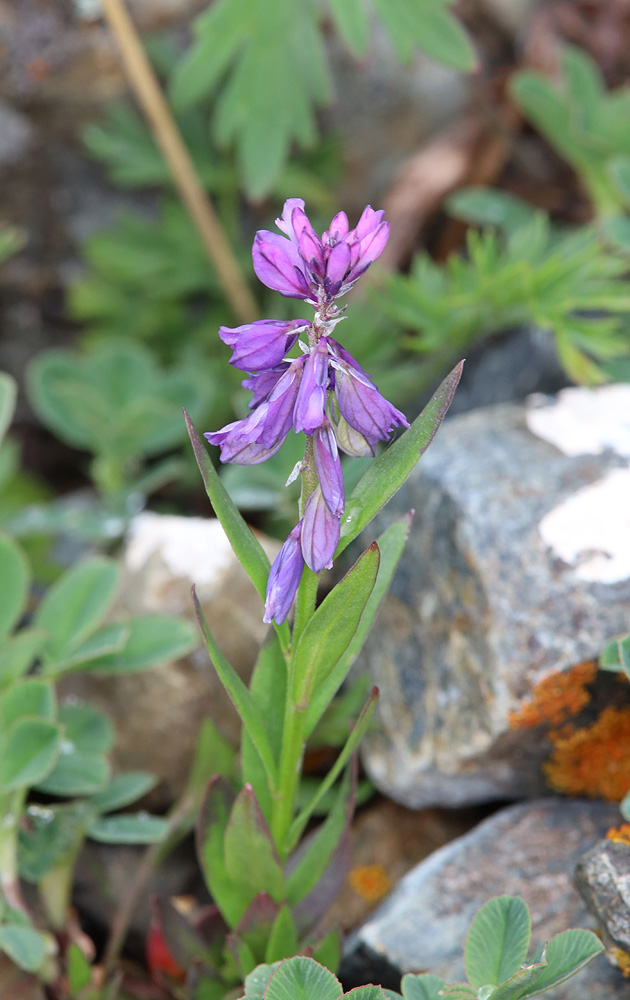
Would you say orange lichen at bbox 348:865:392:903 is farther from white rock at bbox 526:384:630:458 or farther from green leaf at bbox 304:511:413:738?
white rock at bbox 526:384:630:458

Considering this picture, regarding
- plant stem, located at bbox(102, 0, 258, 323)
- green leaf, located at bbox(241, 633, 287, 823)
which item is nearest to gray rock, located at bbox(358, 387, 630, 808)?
green leaf, located at bbox(241, 633, 287, 823)

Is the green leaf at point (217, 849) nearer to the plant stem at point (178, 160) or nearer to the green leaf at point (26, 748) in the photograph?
the green leaf at point (26, 748)

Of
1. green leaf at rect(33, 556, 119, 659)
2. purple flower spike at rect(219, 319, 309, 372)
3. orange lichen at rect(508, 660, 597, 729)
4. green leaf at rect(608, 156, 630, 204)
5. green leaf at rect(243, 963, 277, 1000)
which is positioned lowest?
orange lichen at rect(508, 660, 597, 729)

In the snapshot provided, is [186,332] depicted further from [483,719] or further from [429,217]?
[483,719]

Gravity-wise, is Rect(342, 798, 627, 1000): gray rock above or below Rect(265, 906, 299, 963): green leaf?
below

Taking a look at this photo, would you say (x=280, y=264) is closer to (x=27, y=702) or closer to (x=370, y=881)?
(x=27, y=702)

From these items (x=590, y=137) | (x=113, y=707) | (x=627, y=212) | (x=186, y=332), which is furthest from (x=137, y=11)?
(x=113, y=707)

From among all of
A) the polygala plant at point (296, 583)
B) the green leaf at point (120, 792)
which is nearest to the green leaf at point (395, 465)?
the polygala plant at point (296, 583)
